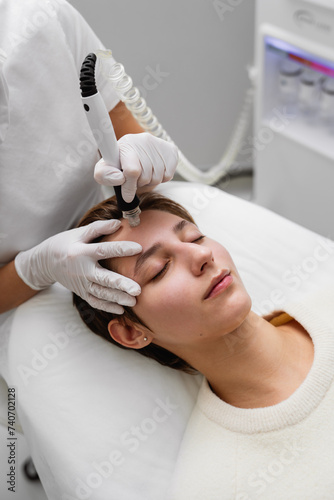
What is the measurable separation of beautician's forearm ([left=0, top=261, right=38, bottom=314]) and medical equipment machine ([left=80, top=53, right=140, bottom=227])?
37 centimetres

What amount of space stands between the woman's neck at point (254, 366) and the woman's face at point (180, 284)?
0.09 metres

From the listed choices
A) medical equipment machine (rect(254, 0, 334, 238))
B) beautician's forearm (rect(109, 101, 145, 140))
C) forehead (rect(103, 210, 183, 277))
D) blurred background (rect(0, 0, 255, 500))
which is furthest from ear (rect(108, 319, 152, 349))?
medical equipment machine (rect(254, 0, 334, 238))

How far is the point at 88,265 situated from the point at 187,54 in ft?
4.60

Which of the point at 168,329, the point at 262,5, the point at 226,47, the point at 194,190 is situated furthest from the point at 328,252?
the point at 226,47

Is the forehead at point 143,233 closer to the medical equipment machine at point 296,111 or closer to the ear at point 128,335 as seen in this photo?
the ear at point 128,335

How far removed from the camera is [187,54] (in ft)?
7.57

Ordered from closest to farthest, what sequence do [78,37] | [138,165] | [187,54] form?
1. [138,165]
2. [78,37]
3. [187,54]

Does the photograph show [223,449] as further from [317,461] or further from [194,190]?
[194,190]

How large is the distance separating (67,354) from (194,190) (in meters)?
0.62

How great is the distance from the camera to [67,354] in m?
1.34

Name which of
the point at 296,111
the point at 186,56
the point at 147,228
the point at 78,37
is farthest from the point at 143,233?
the point at 186,56

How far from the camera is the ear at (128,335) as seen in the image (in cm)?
126

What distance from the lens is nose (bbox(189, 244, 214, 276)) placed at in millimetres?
1148

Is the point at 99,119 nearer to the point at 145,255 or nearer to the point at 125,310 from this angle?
the point at 145,255
